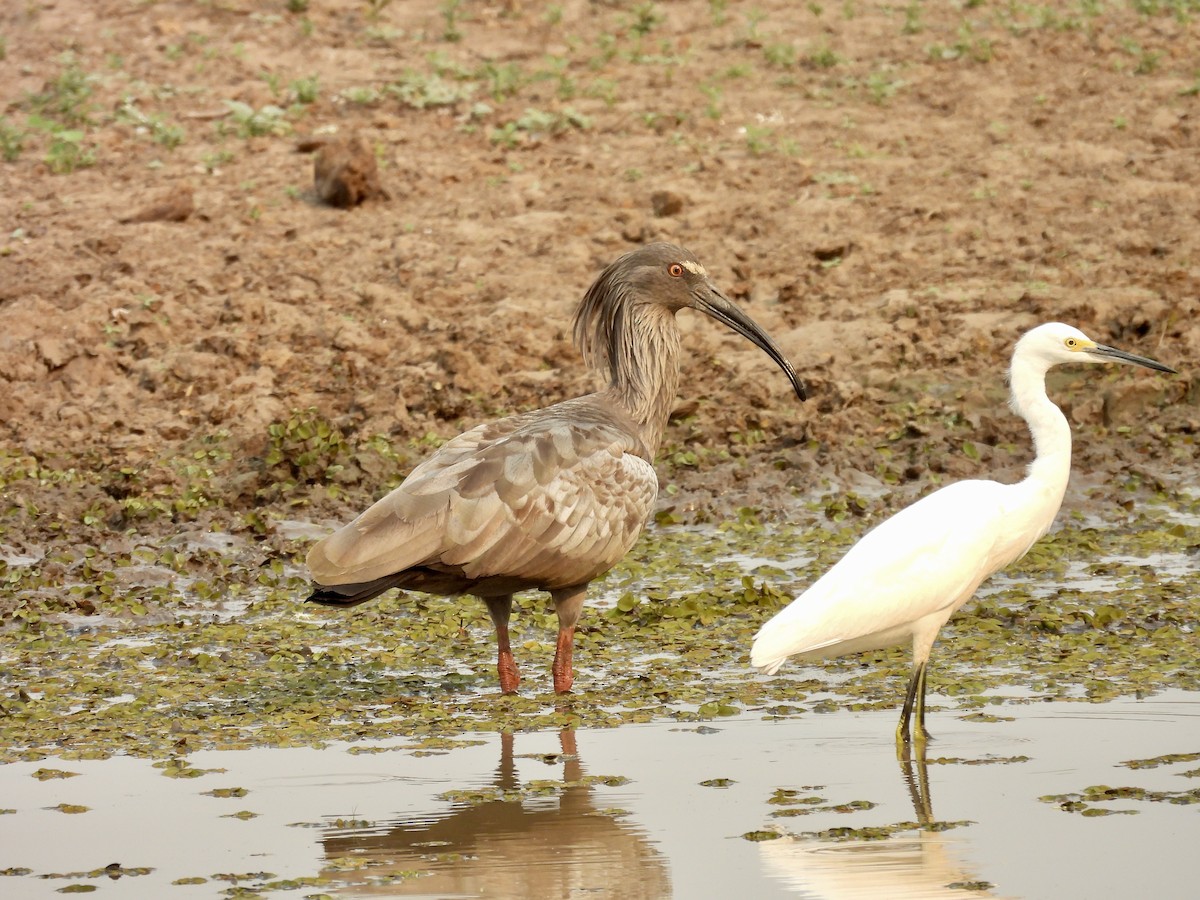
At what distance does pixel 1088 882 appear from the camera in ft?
17.1

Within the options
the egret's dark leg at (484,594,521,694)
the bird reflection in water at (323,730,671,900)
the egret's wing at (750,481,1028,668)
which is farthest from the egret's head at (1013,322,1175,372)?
the bird reflection in water at (323,730,671,900)

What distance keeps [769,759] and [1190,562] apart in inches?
144

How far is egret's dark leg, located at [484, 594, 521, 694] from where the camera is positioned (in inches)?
298

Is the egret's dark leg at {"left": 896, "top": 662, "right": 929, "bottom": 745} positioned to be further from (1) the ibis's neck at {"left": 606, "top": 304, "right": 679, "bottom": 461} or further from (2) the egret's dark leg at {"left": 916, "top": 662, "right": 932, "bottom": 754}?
(1) the ibis's neck at {"left": 606, "top": 304, "right": 679, "bottom": 461}

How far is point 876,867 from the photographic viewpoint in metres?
5.41

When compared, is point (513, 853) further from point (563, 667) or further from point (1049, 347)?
point (1049, 347)

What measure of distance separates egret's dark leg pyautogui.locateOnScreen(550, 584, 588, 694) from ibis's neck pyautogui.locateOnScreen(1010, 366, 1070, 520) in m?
1.90

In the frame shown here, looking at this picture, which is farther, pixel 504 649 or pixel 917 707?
pixel 504 649

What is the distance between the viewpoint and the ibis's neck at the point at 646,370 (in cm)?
847

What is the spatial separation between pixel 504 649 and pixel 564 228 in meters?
6.65

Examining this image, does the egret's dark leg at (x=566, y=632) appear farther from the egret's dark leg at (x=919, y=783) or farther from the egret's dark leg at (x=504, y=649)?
the egret's dark leg at (x=919, y=783)

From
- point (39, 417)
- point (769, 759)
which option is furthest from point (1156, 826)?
point (39, 417)

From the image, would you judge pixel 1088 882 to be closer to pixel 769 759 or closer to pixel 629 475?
pixel 769 759

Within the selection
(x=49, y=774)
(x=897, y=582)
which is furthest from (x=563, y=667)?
(x=49, y=774)
